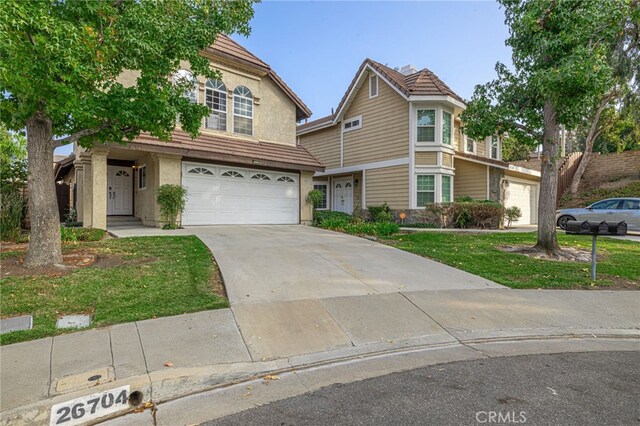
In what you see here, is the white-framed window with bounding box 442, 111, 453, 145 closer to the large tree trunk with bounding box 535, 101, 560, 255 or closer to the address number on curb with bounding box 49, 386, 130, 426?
the large tree trunk with bounding box 535, 101, 560, 255

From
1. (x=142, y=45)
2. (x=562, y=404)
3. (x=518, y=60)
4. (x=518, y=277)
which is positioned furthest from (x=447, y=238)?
(x=142, y=45)

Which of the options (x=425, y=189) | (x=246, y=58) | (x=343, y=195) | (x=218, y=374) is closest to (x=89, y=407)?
(x=218, y=374)

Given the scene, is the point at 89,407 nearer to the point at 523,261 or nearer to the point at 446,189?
the point at 523,261

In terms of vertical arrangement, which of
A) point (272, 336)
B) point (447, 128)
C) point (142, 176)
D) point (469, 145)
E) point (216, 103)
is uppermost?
point (216, 103)

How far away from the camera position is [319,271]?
285 inches

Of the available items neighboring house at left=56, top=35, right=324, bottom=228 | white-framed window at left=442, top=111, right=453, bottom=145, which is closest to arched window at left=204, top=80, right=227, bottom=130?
neighboring house at left=56, top=35, right=324, bottom=228

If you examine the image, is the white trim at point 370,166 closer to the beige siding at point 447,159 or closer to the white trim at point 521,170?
the beige siding at point 447,159

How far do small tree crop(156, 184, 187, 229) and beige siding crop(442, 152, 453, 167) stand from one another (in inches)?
444

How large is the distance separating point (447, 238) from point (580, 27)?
257 inches

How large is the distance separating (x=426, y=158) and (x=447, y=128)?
71.5 inches

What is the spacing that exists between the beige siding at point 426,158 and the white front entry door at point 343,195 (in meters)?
4.88

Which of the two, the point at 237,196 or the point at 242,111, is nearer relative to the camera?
the point at 237,196

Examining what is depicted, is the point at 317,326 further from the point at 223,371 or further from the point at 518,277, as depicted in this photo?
the point at 518,277

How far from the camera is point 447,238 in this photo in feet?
38.8
